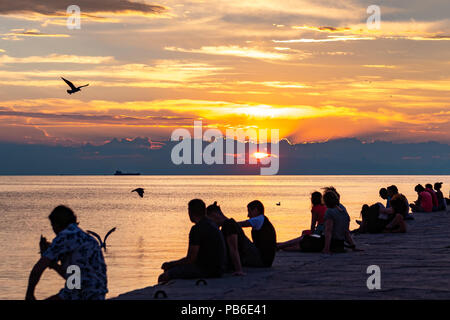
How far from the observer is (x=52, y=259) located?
25.0 feet

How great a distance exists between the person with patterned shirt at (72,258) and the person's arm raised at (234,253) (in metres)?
4.23

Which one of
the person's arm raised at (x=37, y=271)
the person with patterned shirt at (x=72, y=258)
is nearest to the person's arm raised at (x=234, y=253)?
the person with patterned shirt at (x=72, y=258)

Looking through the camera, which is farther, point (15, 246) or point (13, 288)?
point (15, 246)

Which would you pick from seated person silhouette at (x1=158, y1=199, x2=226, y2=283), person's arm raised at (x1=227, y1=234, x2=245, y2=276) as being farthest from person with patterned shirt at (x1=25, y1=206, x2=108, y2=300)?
person's arm raised at (x1=227, y1=234, x2=245, y2=276)

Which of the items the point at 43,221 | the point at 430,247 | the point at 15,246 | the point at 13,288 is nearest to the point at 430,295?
the point at 430,247

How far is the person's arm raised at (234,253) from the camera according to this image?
12016mm

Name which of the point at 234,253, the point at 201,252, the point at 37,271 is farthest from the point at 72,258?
the point at 234,253

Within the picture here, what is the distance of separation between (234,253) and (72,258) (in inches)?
189

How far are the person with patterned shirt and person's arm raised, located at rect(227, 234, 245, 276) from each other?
423 cm

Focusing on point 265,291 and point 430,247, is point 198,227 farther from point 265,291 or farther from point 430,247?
point 430,247

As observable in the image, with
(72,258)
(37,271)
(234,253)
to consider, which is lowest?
(234,253)

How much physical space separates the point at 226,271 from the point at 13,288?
13469 mm

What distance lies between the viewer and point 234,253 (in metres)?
12.1

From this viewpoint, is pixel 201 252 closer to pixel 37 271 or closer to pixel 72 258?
pixel 72 258
